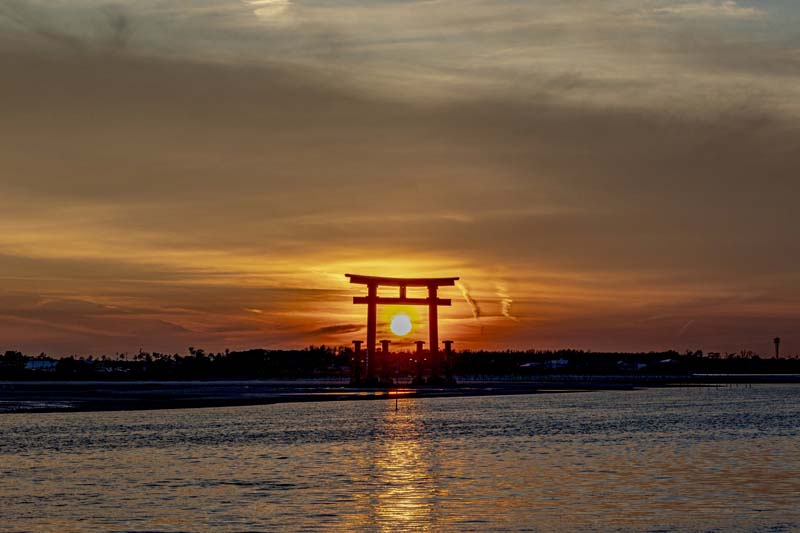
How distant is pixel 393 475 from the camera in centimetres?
3033

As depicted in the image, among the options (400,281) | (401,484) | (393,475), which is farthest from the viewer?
(400,281)

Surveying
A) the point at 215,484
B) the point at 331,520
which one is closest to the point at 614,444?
the point at 215,484

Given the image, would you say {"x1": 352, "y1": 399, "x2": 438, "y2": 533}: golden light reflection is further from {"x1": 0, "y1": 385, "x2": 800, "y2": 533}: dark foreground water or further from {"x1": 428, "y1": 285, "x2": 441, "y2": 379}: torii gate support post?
{"x1": 428, "y1": 285, "x2": 441, "y2": 379}: torii gate support post

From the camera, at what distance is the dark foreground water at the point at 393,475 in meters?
21.8

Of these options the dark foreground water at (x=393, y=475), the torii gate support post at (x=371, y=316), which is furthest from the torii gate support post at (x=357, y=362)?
the dark foreground water at (x=393, y=475)

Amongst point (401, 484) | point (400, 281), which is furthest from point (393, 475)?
point (400, 281)

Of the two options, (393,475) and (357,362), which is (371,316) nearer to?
(357,362)

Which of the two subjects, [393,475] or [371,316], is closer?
[393,475]

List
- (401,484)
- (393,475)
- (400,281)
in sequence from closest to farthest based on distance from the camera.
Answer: (401,484) → (393,475) → (400,281)

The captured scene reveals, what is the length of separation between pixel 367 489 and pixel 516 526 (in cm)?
654

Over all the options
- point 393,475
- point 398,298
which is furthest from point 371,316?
point 393,475

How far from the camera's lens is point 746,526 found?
68.3ft

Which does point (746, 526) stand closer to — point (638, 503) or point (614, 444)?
point (638, 503)

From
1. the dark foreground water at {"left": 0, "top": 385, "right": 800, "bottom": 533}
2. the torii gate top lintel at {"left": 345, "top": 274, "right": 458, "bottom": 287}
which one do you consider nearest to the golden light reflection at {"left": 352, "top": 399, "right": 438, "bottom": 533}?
the dark foreground water at {"left": 0, "top": 385, "right": 800, "bottom": 533}
